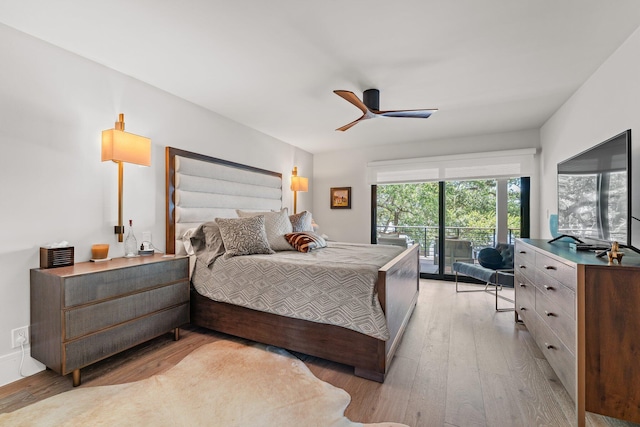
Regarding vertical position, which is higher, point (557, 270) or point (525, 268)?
point (557, 270)

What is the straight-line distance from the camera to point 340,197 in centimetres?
530

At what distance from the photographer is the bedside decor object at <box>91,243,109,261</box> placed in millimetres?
2225

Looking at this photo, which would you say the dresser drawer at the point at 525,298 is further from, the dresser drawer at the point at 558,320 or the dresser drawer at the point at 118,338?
the dresser drawer at the point at 118,338

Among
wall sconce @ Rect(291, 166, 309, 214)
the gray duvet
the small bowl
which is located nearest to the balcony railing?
wall sconce @ Rect(291, 166, 309, 214)

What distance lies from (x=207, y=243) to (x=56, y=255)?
3.51 feet

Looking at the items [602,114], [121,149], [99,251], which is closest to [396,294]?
[602,114]

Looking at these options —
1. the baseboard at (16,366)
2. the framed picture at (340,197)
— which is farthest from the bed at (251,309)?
the framed picture at (340,197)

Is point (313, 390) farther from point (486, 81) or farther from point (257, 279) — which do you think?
point (486, 81)

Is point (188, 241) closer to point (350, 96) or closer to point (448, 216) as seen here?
point (350, 96)

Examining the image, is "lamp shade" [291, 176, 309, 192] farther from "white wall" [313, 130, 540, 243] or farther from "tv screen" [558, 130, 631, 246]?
"tv screen" [558, 130, 631, 246]

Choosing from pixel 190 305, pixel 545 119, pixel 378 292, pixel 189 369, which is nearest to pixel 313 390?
pixel 378 292

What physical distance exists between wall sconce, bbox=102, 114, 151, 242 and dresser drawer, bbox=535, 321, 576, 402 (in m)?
3.21

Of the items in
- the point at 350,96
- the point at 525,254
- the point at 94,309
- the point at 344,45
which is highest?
the point at 344,45

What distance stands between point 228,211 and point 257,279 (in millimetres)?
1433
